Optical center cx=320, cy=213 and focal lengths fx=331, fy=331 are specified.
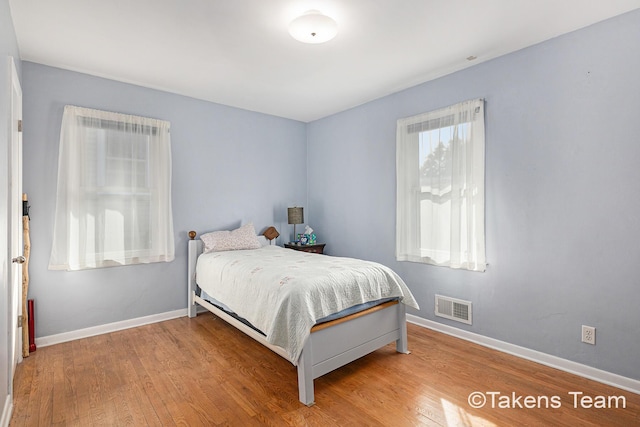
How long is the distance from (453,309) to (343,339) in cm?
140

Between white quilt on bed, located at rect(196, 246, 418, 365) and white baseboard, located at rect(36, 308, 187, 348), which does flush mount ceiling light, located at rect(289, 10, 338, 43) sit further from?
white baseboard, located at rect(36, 308, 187, 348)

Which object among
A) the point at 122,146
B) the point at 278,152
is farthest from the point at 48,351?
the point at 278,152

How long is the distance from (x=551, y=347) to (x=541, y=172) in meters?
1.39

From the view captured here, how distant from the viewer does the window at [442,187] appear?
9.87 ft

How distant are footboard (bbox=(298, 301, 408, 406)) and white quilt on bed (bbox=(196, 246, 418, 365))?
0.10 m

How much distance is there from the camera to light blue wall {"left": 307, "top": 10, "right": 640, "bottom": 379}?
227cm

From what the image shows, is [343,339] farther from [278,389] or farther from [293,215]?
[293,215]

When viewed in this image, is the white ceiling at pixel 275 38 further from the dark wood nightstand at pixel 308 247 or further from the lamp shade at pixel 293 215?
the dark wood nightstand at pixel 308 247

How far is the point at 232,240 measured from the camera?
3.93 meters

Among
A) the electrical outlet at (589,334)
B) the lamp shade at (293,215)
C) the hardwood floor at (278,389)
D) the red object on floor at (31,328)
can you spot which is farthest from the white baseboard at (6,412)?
the electrical outlet at (589,334)

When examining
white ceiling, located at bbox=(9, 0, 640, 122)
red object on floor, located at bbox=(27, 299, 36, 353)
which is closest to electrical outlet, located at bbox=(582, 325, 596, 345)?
white ceiling, located at bbox=(9, 0, 640, 122)

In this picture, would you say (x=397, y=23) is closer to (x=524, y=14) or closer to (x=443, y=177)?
(x=524, y=14)

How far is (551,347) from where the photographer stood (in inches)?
103

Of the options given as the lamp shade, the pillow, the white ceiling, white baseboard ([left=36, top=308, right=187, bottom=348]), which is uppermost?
the white ceiling
